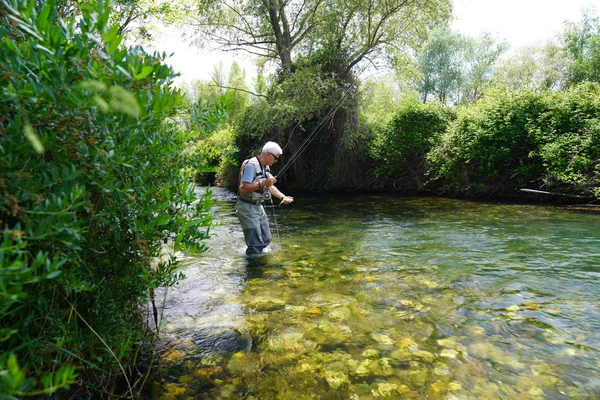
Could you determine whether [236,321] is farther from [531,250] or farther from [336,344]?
[531,250]

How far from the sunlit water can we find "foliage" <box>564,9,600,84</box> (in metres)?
46.5

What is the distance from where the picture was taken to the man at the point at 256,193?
649cm

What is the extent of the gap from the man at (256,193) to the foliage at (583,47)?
49.1m

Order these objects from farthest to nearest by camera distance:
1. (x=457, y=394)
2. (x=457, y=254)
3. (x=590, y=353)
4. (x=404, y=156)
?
(x=404, y=156)
(x=457, y=254)
(x=590, y=353)
(x=457, y=394)

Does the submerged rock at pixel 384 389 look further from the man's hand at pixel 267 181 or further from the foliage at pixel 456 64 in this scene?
the foliage at pixel 456 64

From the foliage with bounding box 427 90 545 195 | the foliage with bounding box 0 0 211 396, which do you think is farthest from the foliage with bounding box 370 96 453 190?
the foliage with bounding box 0 0 211 396

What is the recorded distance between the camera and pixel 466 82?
6109 cm

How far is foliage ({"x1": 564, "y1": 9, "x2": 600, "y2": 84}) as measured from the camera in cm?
4409

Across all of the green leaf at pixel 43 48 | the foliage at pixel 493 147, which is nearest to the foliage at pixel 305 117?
the foliage at pixel 493 147

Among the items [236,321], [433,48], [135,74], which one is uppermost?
[433,48]

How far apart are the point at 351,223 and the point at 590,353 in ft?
24.8

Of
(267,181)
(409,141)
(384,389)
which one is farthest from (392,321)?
(409,141)

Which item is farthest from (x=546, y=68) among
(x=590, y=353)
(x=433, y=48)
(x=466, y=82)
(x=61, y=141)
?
(x=61, y=141)

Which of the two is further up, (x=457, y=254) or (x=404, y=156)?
(x=404, y=156)
